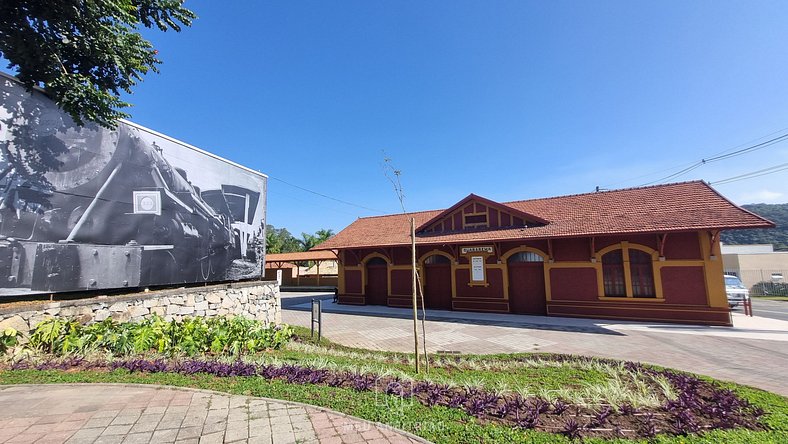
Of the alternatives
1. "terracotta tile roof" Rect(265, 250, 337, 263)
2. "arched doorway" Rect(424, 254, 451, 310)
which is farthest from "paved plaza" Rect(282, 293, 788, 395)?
"terracotta tile roof" Rect(265, 250, 337, 263)

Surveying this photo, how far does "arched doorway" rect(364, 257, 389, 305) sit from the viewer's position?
1731 centimetres

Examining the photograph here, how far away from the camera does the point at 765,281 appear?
25.0 meters

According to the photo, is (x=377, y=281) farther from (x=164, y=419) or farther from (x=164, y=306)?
(x=164, y=419)

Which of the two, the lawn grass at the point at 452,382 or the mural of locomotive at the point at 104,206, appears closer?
the lawn grass at the point at 452,382

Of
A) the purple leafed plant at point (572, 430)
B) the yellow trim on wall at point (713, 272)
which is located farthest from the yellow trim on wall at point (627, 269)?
the purple leafed plant at point (572, 430)

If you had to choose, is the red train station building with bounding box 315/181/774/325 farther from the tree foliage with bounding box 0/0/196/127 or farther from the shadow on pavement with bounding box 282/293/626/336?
the tree foliage with bounding box 0/0/196/127

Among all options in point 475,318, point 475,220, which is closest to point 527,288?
point 475,318

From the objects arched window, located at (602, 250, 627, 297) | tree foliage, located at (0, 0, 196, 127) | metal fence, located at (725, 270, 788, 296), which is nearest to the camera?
tree foliage, located at (0, 0, 196, 127)

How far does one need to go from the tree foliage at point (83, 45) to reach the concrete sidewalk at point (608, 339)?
7768 mm

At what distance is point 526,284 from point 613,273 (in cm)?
315

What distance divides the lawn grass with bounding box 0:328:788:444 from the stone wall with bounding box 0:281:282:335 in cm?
172

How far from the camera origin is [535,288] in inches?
532

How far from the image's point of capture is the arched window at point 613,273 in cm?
1202

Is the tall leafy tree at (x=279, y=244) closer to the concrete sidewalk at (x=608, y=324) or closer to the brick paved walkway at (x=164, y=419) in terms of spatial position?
the concrete sidewalk at (x=608, y=324)
